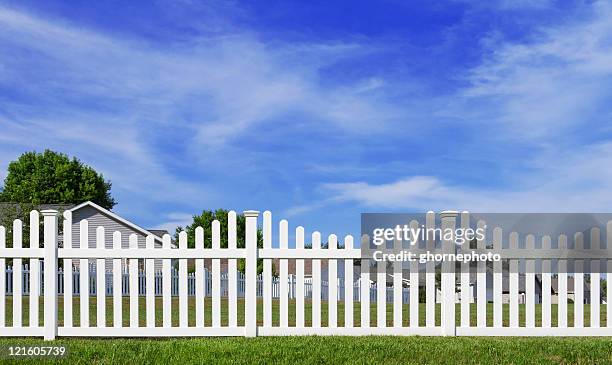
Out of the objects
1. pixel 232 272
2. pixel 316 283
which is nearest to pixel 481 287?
pixel 316 283

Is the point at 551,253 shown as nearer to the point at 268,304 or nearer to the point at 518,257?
the point at 518,257

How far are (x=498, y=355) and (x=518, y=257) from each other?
8.46 feet

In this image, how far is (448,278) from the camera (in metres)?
11.2

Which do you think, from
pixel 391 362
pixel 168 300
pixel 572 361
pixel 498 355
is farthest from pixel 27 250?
pixel 572 361

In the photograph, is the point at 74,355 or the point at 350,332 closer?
the point at 74,355

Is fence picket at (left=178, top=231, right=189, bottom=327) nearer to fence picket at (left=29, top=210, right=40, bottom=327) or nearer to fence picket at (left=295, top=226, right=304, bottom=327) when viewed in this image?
fence picket at (left=295, top=226, right=304, bottom=327)

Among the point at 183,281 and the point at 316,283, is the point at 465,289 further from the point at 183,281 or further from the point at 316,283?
the point at 183,281

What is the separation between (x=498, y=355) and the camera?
9.47 metres

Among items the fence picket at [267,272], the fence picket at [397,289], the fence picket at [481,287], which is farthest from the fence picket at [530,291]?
the fence picket at [267,272]

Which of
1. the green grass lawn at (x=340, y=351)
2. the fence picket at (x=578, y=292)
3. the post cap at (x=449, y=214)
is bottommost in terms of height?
the green grass lawn at (x=340, y=351)

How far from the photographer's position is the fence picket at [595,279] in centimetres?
1173

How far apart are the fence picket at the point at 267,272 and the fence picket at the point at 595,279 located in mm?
5491

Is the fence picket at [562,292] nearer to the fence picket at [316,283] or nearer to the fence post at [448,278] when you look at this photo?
the fence post at [448,278]
